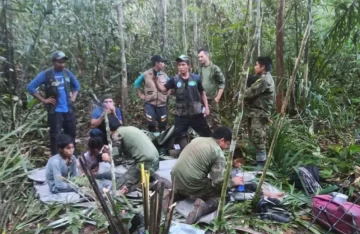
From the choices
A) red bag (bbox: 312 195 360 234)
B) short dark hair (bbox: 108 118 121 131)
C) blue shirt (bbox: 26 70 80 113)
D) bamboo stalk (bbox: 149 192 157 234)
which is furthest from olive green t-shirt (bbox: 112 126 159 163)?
red bag (bbox: 312 195 360 234)

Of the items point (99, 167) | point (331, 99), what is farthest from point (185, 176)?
point (331, 99)

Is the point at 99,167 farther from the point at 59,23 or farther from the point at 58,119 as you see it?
the point at 59,23

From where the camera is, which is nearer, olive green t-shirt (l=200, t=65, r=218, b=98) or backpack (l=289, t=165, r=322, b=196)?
backpack (l=289, t=165, r=322, b=196)

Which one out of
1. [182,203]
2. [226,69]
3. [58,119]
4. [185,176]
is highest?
[226,69]

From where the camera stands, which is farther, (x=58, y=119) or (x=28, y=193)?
(x=58, y=119)

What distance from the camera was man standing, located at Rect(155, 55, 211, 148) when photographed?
5.95m

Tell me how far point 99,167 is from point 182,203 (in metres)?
1.54

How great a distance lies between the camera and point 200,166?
14.1ft

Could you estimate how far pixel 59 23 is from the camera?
8383 mm

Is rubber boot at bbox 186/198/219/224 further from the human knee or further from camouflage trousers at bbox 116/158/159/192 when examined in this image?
the human knee

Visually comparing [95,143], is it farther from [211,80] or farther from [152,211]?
[211,80]

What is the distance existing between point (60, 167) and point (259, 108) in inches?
115

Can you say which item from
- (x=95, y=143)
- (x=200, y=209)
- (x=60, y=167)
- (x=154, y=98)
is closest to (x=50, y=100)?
(x=95, y=143)

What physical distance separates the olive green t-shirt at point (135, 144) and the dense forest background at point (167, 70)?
102 centimetres
